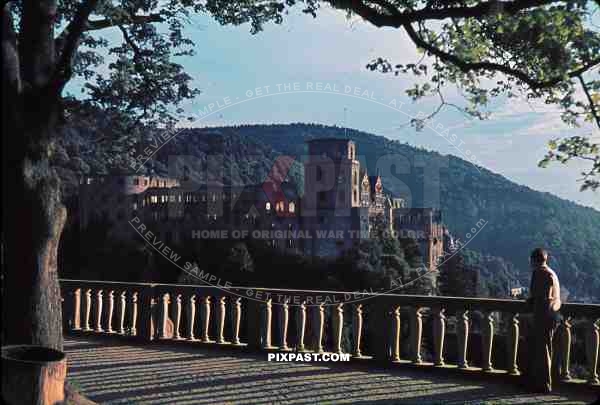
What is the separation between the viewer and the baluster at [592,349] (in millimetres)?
6137

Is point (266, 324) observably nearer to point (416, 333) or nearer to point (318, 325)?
point (318, 325)

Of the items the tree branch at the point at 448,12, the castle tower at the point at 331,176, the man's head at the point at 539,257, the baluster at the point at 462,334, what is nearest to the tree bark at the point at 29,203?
the tree branch at the point at 448,12

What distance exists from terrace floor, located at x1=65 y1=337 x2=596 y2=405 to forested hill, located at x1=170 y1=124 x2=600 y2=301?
27380 millimetres

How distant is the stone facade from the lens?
44.5 m

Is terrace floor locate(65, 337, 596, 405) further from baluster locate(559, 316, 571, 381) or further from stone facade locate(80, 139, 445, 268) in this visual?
stone facade locate(80, 139, 445, 268)

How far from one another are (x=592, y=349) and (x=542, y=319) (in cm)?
58

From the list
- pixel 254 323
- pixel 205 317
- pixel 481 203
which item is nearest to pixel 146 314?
pixel 205 317

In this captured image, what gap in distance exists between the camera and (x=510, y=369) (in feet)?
21.8

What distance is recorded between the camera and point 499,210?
1508 inches

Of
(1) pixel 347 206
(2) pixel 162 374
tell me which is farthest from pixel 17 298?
(1) pixel 347 206

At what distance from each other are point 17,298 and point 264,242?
3940 cm

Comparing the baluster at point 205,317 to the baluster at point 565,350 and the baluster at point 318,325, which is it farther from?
the baluster at point 565,350

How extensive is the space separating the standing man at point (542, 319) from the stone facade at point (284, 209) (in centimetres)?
3547

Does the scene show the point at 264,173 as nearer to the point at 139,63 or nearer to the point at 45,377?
the point at 139,63
